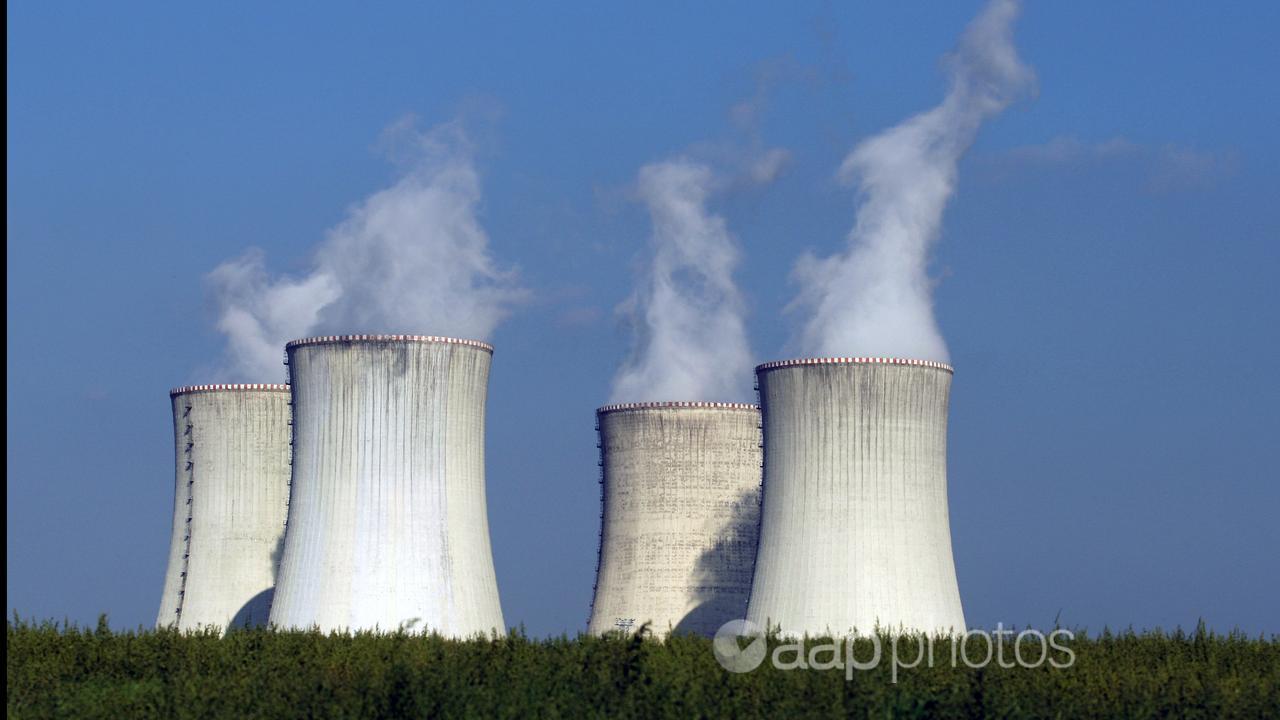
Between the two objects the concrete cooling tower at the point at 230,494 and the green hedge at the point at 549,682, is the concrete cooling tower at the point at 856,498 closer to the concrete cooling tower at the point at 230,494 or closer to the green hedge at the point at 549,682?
the green hedge at the point at 549,682

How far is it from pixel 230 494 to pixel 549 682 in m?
17.3

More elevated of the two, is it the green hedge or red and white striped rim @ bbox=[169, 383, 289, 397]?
red and white striped rim @ bbox=[169, 383, 289, 397]

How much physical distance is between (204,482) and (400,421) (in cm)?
711

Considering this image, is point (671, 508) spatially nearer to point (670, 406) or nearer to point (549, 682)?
point (670, 406)

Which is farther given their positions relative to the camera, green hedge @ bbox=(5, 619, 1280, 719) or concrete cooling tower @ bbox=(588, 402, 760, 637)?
concrete cooling tower @ bbox=(588, 402, 760, 637)

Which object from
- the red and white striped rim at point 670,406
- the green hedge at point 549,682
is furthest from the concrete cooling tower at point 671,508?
the green hedge at point 549,682

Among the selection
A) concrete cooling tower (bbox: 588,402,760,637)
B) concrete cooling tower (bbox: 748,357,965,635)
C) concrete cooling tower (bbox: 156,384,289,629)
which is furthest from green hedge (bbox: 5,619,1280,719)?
concrete cooling tower (bbox: 588,402,760,637)

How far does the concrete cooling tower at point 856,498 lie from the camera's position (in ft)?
85.3

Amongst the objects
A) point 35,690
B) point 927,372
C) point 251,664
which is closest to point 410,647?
point 251,664

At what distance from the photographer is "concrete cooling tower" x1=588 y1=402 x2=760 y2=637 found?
113 feet

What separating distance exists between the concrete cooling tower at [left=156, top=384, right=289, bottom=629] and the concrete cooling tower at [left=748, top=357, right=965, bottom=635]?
10799 mm

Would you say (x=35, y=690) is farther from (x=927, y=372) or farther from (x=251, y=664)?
(x=927, y=372)

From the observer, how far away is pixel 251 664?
1966cm

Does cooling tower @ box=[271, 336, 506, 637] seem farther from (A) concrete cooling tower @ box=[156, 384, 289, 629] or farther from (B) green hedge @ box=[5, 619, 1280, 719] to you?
(B) green hedge @ box=[5, 619, 1280, 719]
